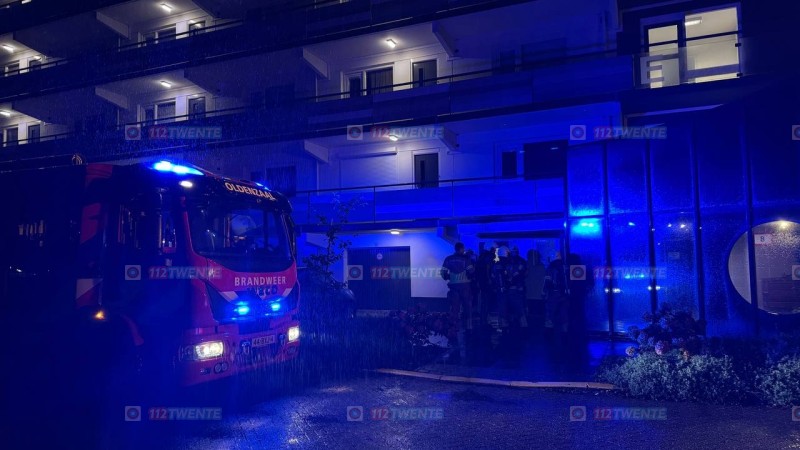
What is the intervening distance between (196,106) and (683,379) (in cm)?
2158

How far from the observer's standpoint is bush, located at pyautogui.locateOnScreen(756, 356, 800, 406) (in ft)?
19.9

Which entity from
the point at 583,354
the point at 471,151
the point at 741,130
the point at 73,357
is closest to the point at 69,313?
the point at 73,357

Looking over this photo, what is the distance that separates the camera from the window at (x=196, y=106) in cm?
2150

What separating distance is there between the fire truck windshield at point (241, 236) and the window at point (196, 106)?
16.1 metres

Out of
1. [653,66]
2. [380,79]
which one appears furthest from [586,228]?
[380,79]

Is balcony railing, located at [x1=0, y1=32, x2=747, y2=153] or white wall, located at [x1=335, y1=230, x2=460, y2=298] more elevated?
balcony railing, located at [x1=0, y1=32, x2=747, y2=153]

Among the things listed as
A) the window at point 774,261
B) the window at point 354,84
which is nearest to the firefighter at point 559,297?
the window at point 774,261

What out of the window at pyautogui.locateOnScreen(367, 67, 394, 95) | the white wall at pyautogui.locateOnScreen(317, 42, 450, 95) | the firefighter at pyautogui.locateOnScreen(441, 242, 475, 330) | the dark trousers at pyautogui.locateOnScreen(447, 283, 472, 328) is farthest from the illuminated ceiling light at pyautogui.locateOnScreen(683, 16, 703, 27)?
the dark trousers at pyautogui.locateOnScreen(447, 283, 472, 328)

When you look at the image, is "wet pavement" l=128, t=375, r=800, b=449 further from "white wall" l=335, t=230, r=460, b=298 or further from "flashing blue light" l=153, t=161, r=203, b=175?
"white wall" l=335, t=230, r=460, b=298

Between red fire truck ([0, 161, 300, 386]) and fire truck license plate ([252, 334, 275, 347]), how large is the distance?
13mm

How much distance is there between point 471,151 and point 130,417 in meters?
13.4

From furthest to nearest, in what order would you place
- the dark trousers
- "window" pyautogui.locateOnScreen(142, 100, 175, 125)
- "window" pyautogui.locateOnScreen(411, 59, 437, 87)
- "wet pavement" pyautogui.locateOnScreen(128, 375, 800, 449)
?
"window" pyautogui.locateOnScreen(142, 100, 175, 125) < "window" pyautogui.locateOnScreen(411, 59, 437, 87) < the dark trousers < "wet pavement" pyautogui.locateOnScreen(128, 375, 800, 449)

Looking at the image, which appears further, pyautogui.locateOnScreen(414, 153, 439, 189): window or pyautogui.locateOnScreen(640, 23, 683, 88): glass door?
pyautogui.locateOnScreen(414, 153, 439, 189): window

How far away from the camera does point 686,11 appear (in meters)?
14.1
